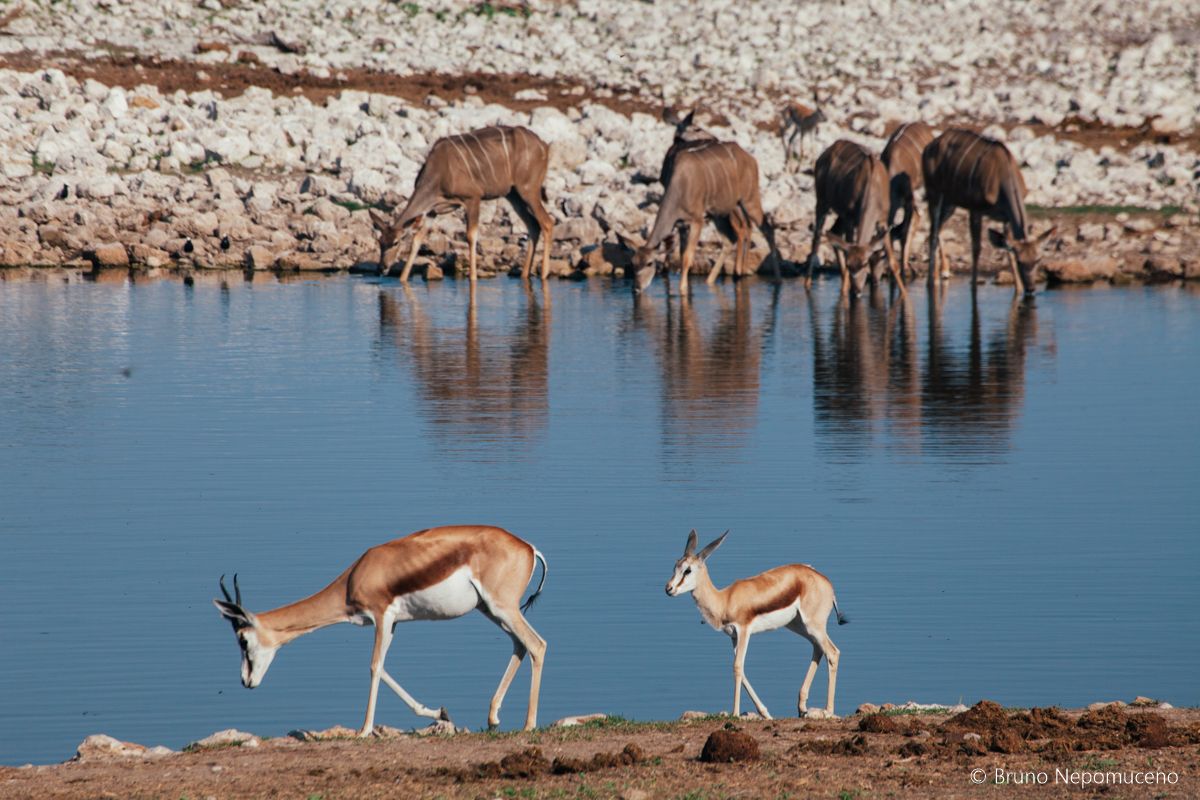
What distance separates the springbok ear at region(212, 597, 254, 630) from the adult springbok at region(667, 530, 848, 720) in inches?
76.8

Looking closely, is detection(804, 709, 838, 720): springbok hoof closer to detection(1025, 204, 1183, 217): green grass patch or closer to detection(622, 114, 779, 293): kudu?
detection(622, 114, 779, 293): kudu

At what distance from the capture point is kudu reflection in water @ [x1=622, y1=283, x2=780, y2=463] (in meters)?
15.8

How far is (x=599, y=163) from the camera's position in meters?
35.0

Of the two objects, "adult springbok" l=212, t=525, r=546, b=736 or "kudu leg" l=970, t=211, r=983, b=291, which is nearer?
"adult springbok" l=212, t=525, r=546, b=736

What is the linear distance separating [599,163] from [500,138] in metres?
6.06

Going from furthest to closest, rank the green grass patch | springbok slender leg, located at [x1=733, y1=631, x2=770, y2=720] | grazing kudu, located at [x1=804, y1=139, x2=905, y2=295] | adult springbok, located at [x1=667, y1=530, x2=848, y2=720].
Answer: the green grass patch
grazing kudu, located at [x1=804, y1=139, x2=905, y2=295]
adult springbok, located at [x1=667, y1=530, x2=848, y2=720]
springbok slender leg, located at [x1=733, y1=631, x2=770, y2=720]

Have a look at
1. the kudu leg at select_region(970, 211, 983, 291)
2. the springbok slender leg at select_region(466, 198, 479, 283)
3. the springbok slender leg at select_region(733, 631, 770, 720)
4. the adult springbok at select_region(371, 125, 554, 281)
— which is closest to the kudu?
the adult springbok at select_region(371, 125, 554, 281)

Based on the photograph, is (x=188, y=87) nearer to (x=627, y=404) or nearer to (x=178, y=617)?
(x=627, y=404)

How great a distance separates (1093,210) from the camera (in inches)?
1341

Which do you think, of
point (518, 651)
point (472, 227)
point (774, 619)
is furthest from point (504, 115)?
point (518, 651)

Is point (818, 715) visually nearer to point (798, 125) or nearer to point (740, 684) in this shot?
point (740, 684)

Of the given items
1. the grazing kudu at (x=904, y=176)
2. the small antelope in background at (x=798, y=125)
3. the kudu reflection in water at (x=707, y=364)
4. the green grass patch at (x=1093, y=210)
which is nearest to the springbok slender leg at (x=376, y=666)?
the kudu reflection in water at (x=707, y=364)

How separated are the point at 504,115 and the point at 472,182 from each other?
9997mm

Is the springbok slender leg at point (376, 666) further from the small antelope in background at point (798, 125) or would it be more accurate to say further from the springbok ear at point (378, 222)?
the small antelope in background at point (798, 125)
